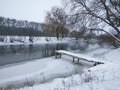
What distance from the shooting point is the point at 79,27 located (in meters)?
13.2

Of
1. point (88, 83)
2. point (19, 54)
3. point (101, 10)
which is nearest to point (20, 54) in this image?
point (19, 54)

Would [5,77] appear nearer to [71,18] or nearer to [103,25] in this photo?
[71,18]

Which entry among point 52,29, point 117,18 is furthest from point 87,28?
point 52,29

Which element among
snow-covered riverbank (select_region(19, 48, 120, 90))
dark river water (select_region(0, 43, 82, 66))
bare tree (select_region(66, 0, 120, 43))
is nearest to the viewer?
snow-covered riverbank (select_region(19, 48, 120, 90))

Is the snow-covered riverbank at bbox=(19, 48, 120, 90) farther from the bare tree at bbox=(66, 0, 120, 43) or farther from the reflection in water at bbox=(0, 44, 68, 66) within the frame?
the reflection in water at bbox=(0, 44, 68, 66)

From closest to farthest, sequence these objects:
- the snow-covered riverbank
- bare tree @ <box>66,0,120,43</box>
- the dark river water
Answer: the snow-covered riverbank
bare tree @ <box>66,0,120,43</box>
the dark river water

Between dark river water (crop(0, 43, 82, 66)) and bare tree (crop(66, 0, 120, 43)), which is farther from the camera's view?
dark river water (crop(0, 43, 82, 66))

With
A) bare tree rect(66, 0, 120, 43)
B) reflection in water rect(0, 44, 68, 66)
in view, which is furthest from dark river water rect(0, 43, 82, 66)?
bare tree rect(66, 0, 120, 43)

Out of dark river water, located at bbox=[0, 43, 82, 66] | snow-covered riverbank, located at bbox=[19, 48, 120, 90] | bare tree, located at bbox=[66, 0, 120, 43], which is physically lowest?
dark river water, located at bbox=[0, 43, 82, 66]

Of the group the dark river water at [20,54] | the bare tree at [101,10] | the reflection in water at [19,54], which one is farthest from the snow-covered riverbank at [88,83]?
the reflection in water at [19,54]

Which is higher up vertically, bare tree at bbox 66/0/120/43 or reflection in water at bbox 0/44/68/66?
bare tree at bbox 66/0/120/43

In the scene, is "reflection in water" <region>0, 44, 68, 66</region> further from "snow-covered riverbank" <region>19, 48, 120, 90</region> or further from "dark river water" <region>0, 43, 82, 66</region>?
"snow-covered riverbank" <region>19, 48, 120, 90</region>

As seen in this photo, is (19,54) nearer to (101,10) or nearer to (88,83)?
(101,10)

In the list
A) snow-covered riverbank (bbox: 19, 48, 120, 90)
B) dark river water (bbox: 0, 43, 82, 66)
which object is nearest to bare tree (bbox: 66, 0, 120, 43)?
snow-covered riverbank (bbox: 19, 48, 120, 90)
